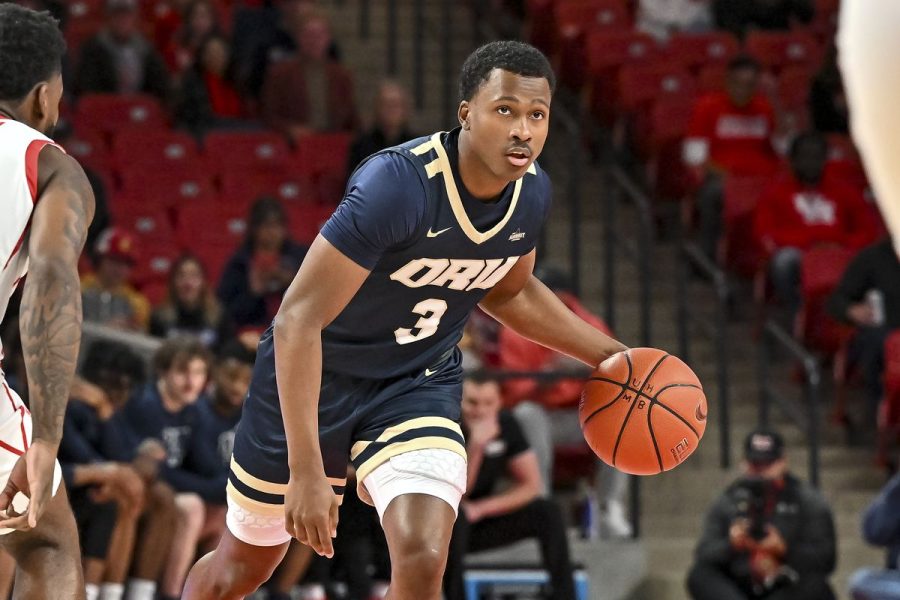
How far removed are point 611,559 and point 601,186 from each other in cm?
428

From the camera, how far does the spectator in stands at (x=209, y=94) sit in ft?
33.4

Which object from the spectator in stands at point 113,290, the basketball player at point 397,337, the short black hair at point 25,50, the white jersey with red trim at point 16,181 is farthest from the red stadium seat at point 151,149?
the white jersey with red trim at point 16,181

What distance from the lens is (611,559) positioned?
769cm

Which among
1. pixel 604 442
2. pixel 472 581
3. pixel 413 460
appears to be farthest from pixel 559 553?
pixel 413 460

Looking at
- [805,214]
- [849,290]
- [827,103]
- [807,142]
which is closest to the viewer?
[849,290]

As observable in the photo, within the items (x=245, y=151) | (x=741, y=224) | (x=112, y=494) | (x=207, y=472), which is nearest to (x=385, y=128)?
(x=245, y=151)

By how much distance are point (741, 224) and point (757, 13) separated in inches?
119

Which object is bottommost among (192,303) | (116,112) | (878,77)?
(192,303)

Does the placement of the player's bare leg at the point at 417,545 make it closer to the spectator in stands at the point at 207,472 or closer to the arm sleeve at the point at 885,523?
the arm sleeve at the point at 885,523

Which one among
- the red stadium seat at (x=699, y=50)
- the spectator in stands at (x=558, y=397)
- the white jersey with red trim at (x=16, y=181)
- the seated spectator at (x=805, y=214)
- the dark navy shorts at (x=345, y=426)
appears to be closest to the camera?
the white jersey with red trim at (x=16, y=181)

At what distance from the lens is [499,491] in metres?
7.20

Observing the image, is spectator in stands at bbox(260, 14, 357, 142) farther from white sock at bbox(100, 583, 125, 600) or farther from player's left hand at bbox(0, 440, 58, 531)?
player's left hand at bbox(0, 440, 58, 531)

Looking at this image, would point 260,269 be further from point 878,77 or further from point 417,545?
point 878,77

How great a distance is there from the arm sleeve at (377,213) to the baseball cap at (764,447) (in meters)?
4.18
